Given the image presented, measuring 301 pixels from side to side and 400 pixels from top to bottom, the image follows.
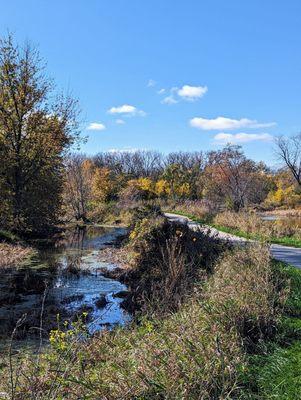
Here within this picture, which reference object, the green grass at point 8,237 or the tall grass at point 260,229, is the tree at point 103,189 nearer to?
the green grass at point 8,237

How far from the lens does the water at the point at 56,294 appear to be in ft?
32.5

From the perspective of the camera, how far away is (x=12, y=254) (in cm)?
1872

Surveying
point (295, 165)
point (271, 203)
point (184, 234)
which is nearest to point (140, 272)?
point (184, 234)

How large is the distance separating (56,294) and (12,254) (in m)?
6.72

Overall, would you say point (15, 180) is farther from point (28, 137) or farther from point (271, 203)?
point (271, 203)

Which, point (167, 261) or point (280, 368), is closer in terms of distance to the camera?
point (280, 368)

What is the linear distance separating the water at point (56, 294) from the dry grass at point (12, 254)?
480mm

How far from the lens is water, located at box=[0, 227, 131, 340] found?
9.90 metres

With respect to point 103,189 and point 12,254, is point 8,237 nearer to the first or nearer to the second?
point 12,254

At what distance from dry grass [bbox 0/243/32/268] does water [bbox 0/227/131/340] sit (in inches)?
18.9

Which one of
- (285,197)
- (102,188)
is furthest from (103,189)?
(285,197)

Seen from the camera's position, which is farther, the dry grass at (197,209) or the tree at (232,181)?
the tree at (232,181)

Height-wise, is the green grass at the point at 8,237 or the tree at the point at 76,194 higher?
the tree at the point at 76,194

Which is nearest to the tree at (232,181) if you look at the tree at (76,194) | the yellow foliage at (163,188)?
the yellow foliage at (163,188)
